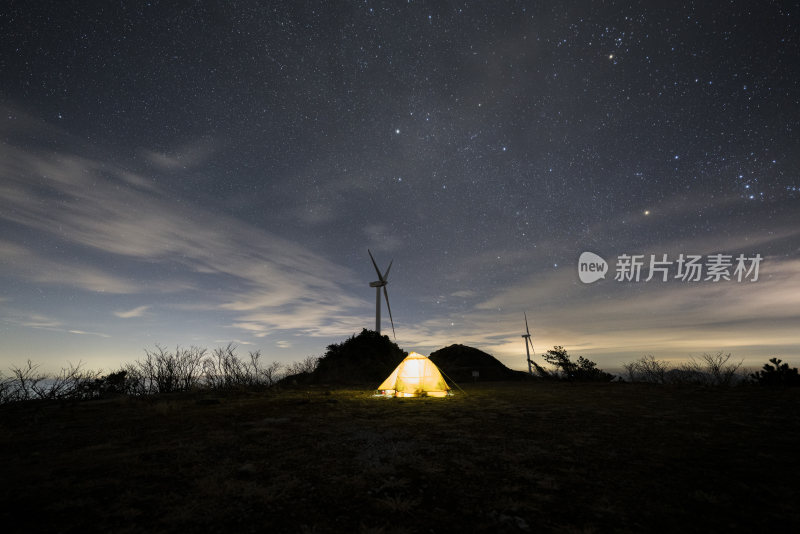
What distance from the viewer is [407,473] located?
4.93 m

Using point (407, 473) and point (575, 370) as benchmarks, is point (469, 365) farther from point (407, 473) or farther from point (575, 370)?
point (407, 473)

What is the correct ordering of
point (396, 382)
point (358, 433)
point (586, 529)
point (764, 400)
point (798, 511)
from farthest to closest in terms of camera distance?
1. point (396, 382)
2. point (764, 400)
3. point (358, 433)
4. point (798, 511)
5. point (586, 529)

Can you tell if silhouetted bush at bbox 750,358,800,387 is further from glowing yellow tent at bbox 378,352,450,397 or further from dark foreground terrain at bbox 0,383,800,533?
glowing yellow tent at bbox 378,352,450,397

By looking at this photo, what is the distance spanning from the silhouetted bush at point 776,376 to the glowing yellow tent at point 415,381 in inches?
588

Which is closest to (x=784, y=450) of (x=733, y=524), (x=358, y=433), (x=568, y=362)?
(x=733, y=524)

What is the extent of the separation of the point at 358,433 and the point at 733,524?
6.23 meters

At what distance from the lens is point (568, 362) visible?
26969mm

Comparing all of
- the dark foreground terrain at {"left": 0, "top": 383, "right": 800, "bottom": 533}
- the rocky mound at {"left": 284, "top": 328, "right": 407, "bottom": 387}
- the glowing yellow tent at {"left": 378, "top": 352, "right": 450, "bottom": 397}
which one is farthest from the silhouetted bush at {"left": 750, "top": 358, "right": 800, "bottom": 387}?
the rocky mound at {"left": 284, "top": 328, "right": 407, "bottom": 387}

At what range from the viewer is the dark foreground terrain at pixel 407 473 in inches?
141

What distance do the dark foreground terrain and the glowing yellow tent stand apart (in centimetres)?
629

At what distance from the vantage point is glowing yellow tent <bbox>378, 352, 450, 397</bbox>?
609 inches

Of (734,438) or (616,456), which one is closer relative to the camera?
(616,456)

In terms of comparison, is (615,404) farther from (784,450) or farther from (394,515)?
(394,515)

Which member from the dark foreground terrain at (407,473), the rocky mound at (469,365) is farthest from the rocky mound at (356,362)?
the dark foreground terrain at (407,473)
